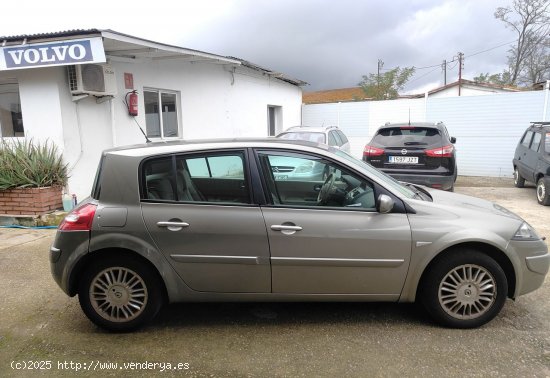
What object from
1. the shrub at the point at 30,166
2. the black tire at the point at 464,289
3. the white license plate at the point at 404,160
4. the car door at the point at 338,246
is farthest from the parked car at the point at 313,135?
the black tire at the point at 464,289

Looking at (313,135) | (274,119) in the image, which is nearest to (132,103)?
(313,135)

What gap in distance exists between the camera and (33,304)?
383 centimetres

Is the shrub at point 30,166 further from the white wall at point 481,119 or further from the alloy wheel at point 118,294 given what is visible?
the white wall at point 481,119

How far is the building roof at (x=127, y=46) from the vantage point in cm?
601

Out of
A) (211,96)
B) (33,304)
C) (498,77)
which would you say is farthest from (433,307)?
(498,77)

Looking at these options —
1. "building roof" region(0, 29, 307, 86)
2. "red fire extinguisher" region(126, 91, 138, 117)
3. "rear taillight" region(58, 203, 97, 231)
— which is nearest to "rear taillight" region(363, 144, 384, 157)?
"building roof" region(0, 29, 307, 86)

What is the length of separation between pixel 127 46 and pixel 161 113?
6.46 ft

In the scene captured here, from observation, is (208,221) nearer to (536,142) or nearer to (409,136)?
(409,136)

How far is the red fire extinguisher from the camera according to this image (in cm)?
752

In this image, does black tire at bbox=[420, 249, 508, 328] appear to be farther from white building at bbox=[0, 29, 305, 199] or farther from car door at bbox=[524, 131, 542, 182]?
car door at bbox=[524, 131, 542, 182]

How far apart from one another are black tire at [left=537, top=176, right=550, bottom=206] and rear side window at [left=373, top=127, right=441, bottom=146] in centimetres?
273

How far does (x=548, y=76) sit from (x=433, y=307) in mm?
35222

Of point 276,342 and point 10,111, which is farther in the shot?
point 10,111

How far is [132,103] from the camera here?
755 centimetres
